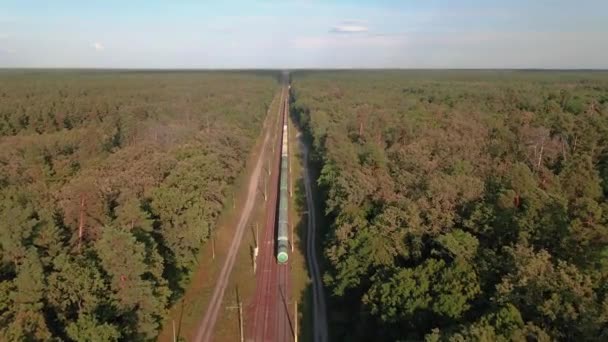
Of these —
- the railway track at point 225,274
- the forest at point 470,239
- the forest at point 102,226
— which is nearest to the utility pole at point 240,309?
the railway track at point 225,274

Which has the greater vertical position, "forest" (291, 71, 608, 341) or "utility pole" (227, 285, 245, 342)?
"forest" (291, 71, 608, 341)

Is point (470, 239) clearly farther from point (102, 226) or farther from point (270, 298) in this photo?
point (102, 226)

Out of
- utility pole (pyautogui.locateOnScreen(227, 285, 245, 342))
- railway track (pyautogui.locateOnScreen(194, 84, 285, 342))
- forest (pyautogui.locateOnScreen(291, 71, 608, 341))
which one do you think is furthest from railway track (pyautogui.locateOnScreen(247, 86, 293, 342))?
forest (pyautogui.locateOnScreen(291, 71, 608, 341))

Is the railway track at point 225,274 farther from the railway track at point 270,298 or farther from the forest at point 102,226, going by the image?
the forest at point 102,226

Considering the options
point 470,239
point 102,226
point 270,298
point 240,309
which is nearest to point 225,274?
point 270,298

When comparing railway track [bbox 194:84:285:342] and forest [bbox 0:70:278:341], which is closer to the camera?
forest [bbox 0:70:278:341]

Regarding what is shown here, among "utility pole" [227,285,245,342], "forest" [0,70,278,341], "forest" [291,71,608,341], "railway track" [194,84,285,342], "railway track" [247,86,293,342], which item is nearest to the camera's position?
"forest" [291,71,608,341]

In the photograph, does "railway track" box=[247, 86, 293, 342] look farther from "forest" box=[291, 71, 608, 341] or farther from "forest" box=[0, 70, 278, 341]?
"forest" box=[0, 70, 278, 341]

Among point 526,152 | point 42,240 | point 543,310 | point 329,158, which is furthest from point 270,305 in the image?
point 526,152
